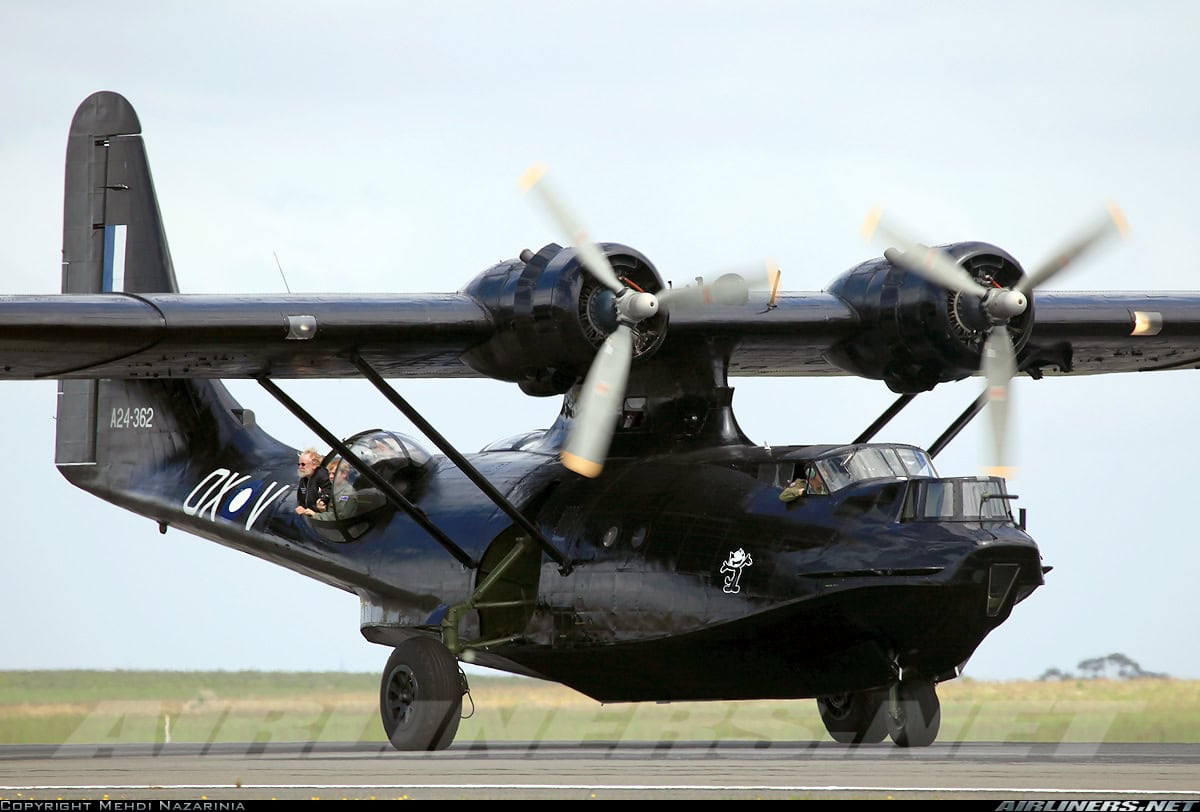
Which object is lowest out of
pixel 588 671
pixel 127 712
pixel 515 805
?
pixel 127 712

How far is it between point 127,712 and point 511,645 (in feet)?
31.2

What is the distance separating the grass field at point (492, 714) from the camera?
23.9 m

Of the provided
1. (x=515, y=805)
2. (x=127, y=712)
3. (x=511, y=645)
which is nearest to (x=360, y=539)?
(x=511, y=645)

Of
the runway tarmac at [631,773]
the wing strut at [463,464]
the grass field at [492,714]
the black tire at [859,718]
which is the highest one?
the wing strut at [463,464]

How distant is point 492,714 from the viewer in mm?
24500

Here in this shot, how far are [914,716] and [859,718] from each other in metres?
0.71

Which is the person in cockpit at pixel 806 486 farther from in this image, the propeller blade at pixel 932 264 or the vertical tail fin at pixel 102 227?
the vertical tail fin at pixel 102 227

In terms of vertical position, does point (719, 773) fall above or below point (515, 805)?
below

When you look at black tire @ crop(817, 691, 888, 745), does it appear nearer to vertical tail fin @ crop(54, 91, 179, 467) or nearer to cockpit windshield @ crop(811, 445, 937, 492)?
cockpit windshield @ crop(811, 445, 937, 492)

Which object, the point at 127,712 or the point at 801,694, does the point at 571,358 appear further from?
the point at 127,712

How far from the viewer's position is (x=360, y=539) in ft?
67.6

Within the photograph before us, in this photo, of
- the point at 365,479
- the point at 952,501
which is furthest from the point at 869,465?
the point at 365,479

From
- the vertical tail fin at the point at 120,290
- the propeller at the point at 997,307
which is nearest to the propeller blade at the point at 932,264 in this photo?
the propeller at the point at 997,307

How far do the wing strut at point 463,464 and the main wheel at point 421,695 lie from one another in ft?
5.52
